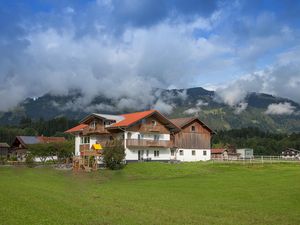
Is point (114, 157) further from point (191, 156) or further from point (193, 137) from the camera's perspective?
point (193, 137)

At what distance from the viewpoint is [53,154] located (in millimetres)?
78000

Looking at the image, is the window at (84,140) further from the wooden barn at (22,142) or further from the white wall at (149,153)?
the wooden barn at (22,142)

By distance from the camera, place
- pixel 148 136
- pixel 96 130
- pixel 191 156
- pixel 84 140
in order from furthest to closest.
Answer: pixel 191 156 < pixel 84 140 < pixel 96 130 < pixel 148 136

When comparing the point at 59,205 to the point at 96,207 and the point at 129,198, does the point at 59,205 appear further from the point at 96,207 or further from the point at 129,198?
the point at 129,198

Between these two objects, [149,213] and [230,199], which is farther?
[230,199]

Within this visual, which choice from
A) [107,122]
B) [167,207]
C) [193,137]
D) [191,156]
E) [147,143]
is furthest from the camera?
[193,137]

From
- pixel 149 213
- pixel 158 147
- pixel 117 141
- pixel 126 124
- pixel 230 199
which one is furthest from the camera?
pixel 158 147

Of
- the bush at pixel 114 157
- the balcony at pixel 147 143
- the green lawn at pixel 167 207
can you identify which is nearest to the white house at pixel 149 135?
the balcony at pixel 147 143

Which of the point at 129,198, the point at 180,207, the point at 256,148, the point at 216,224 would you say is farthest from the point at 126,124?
the point at 256,148

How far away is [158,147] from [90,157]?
13.8m

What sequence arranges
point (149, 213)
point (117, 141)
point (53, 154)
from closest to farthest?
point (149, 213) → point (117, 141) → point (53, 154)

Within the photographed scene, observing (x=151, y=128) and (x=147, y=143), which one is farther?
(x=151, y=128)

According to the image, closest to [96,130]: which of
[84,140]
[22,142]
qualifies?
[84,140]

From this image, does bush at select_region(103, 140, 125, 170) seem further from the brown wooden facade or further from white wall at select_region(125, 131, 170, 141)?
the brown wooden facade
